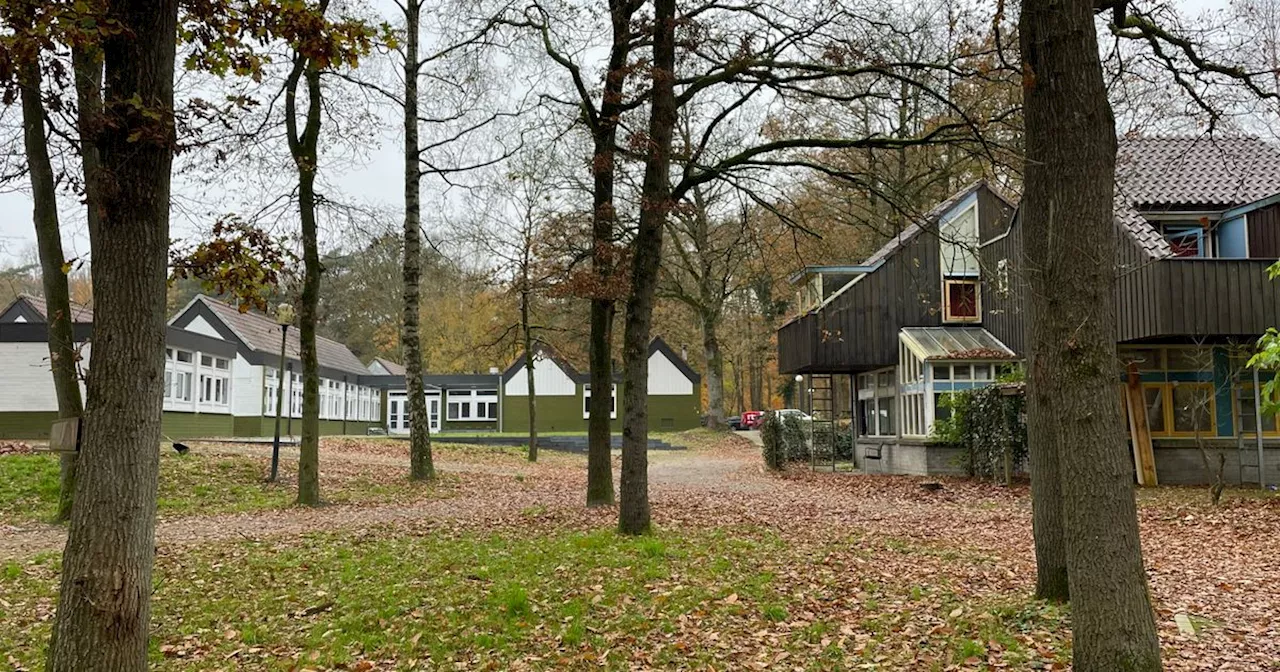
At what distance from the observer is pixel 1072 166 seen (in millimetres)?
4484

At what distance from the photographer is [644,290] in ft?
33.0

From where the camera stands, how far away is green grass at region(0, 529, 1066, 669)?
19.1ft

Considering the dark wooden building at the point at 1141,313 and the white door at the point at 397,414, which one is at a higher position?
the dark wooden building at the point at 1141,313

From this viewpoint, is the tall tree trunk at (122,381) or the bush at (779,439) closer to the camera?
the tall tree trunk at (122,381)

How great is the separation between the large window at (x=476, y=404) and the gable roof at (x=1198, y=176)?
35.9 m

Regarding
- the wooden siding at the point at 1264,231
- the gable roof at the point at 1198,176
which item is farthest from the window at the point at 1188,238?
the wooden siding at the point at 1264,231

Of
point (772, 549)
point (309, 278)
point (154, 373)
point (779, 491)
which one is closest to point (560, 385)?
point (779, 491)

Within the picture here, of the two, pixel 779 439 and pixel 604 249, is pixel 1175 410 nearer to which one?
pixel 779 439

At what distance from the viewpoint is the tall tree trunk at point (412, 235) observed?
1712 centimetres

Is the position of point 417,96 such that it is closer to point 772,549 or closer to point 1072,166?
point 772,549

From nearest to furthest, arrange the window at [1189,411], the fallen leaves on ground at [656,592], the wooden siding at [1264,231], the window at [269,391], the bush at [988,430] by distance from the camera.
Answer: the fallen leaves on ground at [656,592] < the wooden siding at [1264,231] < the bush at [988,430] < the window at [1189,411] < the window at [269,391]

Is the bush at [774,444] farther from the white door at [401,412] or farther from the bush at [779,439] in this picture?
the white door at [401,412]

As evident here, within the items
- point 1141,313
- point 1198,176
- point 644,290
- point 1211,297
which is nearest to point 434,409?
point 1198,176

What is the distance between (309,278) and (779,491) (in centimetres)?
963
